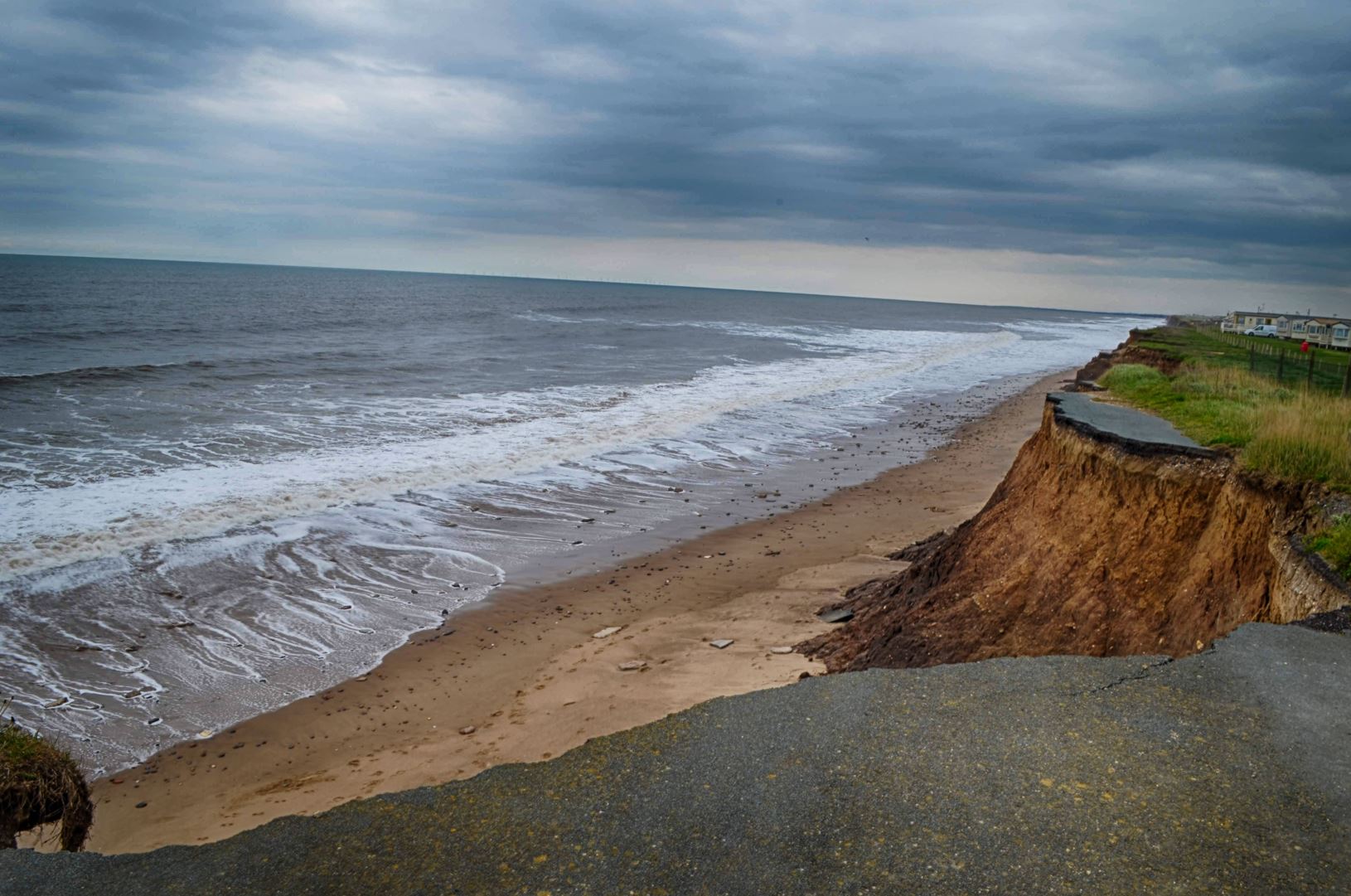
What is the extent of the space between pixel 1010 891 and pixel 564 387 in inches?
1278

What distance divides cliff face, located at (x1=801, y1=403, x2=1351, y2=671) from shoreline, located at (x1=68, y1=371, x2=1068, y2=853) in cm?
134

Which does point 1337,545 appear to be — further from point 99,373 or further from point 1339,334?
point 1339,334

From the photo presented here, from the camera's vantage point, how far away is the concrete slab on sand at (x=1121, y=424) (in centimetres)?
928

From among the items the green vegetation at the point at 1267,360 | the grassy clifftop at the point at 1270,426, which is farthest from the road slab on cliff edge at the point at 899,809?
the green vegetation at the point at 1267,360

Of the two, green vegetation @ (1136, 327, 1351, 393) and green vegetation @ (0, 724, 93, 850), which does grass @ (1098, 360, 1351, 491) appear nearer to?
green vegetation @ (1136, 327, 1351, 393)

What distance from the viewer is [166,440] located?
Answer: 71.8ft

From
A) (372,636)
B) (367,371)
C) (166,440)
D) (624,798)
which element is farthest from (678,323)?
(624,798)

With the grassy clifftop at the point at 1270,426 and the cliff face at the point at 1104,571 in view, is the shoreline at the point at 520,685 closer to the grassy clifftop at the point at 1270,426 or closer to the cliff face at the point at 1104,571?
the cliff face at the point at 1104,571

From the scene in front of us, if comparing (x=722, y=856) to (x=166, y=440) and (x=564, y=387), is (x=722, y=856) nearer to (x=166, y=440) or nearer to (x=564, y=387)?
(x=166, y=440)

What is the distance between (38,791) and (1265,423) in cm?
1069

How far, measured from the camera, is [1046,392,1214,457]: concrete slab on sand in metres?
9.28

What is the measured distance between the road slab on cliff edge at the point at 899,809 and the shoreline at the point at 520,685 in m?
2.96

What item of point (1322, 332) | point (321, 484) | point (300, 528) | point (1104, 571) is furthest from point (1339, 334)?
point (300, 528)

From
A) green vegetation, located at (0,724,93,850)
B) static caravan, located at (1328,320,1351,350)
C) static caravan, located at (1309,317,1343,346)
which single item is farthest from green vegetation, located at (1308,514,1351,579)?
static caravan, located at (1328,320,1351,350)
